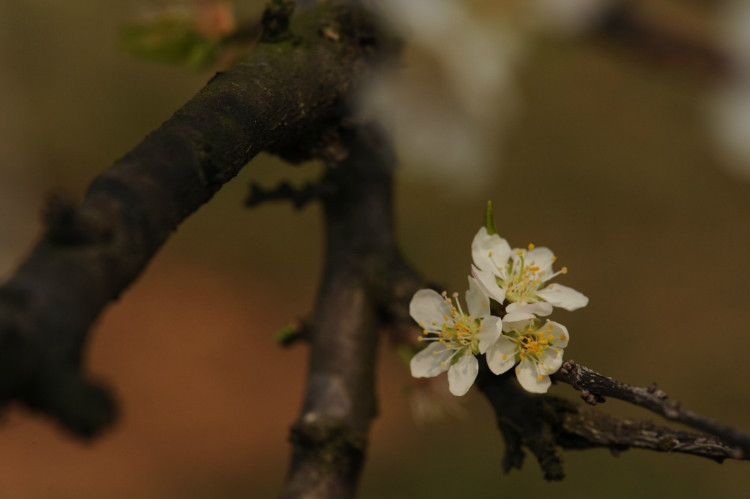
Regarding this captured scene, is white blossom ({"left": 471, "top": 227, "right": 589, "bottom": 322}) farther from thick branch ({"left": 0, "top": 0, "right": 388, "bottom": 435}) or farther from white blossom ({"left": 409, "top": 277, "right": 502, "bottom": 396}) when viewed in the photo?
thick branch ({"left": 0, "top": 0, "right": 388, "bottom": 435})

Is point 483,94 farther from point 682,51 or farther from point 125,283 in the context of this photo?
point 125,283

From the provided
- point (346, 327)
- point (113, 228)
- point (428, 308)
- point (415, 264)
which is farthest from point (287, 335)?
point (415, 264)

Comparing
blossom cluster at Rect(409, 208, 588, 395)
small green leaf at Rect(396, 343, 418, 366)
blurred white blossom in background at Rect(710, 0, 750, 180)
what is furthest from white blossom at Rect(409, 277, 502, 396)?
blurred white blossom in background at Rect(710, 0, 750, 180)

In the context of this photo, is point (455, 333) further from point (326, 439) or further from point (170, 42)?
point (170, 42)

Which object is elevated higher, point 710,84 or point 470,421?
point 710,84

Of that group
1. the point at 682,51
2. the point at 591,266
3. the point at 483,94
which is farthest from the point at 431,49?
the point at 591,266

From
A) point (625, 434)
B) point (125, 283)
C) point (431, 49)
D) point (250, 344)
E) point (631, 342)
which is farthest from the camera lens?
point (250, 344)

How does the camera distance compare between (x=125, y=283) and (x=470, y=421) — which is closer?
(x=125, y=283)
